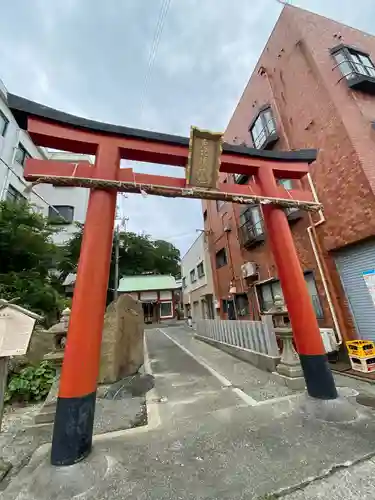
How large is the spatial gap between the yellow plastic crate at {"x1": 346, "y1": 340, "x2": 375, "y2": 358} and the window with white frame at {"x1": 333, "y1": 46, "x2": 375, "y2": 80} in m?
8.31

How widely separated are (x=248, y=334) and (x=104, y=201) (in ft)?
19.1

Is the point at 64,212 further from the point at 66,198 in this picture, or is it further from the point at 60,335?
the point at 60,335

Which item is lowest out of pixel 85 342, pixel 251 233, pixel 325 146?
pixel 85 342

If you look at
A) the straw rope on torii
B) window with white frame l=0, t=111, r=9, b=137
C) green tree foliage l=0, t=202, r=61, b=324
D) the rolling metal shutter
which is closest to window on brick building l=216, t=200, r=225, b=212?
the rolling metal shutter

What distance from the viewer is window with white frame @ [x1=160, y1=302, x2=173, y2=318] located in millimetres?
27766

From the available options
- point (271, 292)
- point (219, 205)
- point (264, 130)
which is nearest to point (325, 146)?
point (264, 130)

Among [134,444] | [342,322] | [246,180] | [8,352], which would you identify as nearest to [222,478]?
[134,444]

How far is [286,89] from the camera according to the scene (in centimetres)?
902

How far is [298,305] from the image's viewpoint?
12.4 ft

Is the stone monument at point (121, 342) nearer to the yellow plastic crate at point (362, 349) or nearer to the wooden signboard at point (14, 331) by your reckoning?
the wooden signboard at point (14, 331)

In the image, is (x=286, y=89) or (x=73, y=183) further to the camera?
(x=286, y=89)

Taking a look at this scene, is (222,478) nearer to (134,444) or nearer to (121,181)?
(134,444)

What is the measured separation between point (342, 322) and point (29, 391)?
817 centimetres

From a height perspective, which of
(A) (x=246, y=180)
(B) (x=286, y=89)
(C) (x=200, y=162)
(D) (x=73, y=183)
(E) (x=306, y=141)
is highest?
(B) (x=286, y=89)
